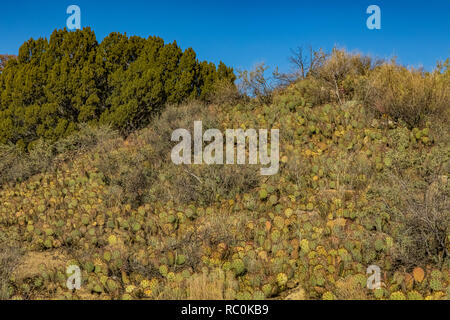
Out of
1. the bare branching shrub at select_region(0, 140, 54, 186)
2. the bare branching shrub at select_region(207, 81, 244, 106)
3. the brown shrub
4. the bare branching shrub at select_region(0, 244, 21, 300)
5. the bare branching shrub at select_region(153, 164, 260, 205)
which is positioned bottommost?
the bare branching shrub at select_region(0, 244, 21, 300)

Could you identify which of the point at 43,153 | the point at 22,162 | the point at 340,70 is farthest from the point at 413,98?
the point at 22,162

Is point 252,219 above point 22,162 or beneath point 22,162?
beneath

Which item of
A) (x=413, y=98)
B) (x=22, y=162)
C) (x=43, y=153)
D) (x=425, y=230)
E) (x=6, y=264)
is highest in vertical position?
(x=413, y=98)

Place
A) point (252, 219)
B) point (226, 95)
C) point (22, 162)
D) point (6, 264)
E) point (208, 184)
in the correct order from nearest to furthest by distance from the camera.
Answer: point (6, 264) < point (252, 219) < point (208, 184) < point (22, 162) < point (226, 95)

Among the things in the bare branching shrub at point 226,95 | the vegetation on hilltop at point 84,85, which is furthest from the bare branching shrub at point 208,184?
the bare branching shrub at point 226,95

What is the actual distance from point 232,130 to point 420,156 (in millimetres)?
4284

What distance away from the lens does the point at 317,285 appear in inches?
163

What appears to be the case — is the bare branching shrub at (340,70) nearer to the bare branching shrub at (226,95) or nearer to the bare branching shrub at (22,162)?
the bare branching shrub at (226,95)

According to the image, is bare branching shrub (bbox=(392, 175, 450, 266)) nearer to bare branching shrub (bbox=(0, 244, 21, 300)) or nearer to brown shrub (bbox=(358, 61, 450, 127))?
brown shrub (bbox=(358, 61, 450, 127))

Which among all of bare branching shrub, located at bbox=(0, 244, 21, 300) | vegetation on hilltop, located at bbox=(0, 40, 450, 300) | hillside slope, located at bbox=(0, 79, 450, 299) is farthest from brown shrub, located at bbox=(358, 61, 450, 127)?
bare branching shrub, located at bbox=(0, 244, 21, 300)

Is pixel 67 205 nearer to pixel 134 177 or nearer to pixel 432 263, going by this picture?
pixel 134 177

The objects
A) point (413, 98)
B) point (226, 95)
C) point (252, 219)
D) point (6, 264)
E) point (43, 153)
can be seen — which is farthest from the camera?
point (226, 95)

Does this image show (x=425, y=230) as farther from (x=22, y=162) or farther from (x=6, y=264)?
(x=22, y=162)
